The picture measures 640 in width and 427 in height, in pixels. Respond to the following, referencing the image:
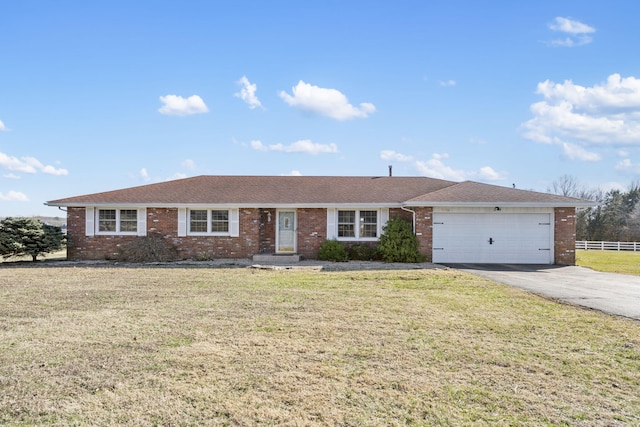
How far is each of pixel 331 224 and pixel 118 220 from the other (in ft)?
30.7

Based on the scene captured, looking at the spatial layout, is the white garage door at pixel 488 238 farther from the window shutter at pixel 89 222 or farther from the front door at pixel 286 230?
the window shutter at pixel 89 222

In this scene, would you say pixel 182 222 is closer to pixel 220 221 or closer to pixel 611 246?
pixel 220 221

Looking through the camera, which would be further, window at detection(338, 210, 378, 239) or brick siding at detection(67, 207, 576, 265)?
window at detection(338, 210, 378, 239)

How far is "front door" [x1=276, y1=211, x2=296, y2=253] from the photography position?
19.8 metres

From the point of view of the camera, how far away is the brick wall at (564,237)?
17594 millimetres

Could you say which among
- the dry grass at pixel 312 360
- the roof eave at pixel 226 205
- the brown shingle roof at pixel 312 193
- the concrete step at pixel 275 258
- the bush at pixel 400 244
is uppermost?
the brown shingle roof at pixel 312 193

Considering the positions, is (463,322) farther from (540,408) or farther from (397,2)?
(397,2)

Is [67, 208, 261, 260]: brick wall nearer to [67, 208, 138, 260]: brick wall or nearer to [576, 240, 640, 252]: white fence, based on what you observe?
[67, 208, 138, 260]: brick wall

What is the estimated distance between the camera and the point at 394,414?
4.06m

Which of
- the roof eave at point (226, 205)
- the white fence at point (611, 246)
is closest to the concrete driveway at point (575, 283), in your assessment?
the roof eave at point (226, 205)

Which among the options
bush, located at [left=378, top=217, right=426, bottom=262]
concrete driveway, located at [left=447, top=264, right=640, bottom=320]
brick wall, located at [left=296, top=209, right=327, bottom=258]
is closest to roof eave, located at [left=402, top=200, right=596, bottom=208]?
bush, located at [left=378, top=217, right=426, bottom=262]

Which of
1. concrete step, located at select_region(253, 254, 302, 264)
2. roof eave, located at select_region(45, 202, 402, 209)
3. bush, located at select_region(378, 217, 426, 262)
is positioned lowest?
concrete step, located at select_region(253, 254, 302, 264)

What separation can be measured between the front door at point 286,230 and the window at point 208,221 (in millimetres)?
Result: 2349

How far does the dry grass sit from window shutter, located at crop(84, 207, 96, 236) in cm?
939
